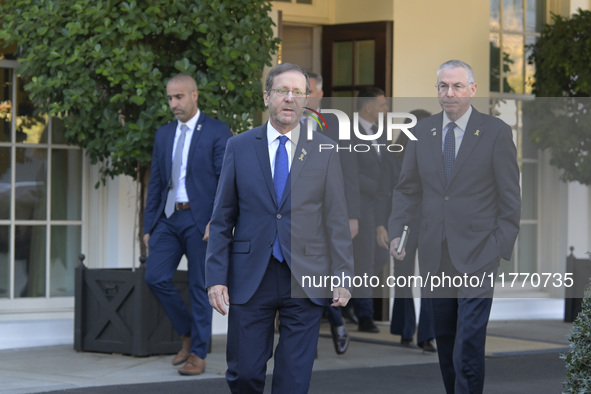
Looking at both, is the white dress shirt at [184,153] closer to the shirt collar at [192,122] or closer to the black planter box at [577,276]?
the shirt collar at [192,122]

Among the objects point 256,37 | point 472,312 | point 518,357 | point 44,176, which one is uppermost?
point 256,37

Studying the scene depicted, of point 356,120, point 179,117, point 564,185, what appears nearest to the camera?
point 356,120

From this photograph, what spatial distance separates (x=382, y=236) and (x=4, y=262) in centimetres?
422

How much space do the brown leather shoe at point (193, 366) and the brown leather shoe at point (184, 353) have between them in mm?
308

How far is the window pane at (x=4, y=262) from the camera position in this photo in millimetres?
8852

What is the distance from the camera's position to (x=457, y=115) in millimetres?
5469

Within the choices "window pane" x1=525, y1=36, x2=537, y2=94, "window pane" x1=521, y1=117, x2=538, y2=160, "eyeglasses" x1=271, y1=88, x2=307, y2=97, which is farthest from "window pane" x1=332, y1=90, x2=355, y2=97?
"eyeglasses" x1=271, y1=88, x2=307, y2=97

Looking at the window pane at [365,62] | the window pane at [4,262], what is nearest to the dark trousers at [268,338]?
the window pane at [4,262]

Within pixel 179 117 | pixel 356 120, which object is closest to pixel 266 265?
pixel 356 120

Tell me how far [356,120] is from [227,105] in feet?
10.0

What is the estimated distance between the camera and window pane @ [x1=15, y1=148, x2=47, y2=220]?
8.90 m

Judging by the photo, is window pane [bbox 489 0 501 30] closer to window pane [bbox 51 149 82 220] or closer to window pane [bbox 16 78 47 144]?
window pane [bbox 51 149 82 220]

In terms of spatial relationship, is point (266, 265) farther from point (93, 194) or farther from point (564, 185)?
point (564, 185)

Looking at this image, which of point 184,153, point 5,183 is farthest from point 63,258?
point 184,153
